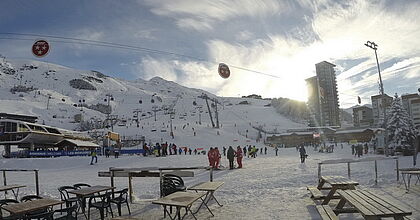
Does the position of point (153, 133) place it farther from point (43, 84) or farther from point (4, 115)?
point (43, 84)

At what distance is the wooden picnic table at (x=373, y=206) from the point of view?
3.83m

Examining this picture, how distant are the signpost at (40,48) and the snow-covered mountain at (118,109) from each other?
39.9m

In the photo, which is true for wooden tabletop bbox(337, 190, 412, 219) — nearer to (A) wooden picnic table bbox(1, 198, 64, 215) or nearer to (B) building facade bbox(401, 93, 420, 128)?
(A) wooden picnic table bbox(1, 198, 64, 215)

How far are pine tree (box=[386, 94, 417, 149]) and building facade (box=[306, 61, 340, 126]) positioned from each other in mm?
70539

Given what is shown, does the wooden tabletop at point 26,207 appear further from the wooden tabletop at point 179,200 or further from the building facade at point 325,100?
the building facade at point 325,100

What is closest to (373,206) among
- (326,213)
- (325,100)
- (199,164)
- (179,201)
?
(326,213)

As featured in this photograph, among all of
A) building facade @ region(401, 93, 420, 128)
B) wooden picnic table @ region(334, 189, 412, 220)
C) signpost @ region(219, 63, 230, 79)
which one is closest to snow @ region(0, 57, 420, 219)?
wooden picnic table @ region(334, 189, 412, 220)

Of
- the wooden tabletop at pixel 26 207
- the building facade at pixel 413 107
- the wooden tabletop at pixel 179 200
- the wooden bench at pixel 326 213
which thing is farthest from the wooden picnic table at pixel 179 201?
the building facade at pixel 413 107

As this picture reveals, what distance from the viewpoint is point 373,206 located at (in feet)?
14.1

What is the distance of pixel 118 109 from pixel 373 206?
13689 cm

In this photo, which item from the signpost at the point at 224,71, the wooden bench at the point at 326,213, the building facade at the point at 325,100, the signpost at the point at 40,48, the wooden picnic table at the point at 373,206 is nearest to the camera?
the wooden picnic table at the point at 373,206

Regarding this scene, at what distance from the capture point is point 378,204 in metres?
4.36

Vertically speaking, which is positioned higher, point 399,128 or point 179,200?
point 399,128

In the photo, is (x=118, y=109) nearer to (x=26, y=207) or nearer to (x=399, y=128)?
(x=399, y=128)
